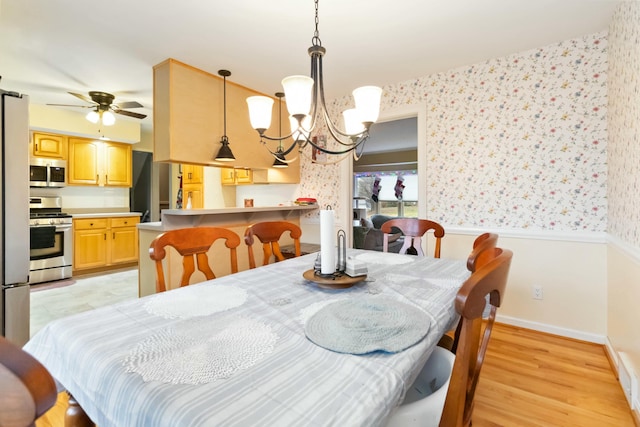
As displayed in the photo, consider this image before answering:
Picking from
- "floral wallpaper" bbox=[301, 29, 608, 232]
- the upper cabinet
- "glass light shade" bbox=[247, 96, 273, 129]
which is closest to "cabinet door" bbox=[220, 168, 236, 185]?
the upper cabinet

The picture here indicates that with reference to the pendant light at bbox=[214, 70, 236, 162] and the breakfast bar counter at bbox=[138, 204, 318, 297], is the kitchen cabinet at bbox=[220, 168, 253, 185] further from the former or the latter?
the pendant light at bbox=[214, 70, 236, 162]

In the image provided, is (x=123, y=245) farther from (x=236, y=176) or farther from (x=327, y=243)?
(x=327, y=243)

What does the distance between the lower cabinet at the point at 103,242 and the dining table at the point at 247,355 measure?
4.43 m

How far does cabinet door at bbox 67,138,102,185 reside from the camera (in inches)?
185

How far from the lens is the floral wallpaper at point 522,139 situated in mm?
2447

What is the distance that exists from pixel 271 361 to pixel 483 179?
2797 mm

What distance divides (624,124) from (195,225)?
3.31 m

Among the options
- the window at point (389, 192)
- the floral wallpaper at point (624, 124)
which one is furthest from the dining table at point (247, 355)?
the window at point (389, 192)

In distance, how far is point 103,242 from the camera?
4.80 metres

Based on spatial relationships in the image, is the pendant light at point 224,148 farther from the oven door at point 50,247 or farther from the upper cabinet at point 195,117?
the oven door at point 50,247

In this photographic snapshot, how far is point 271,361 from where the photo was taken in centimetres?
73

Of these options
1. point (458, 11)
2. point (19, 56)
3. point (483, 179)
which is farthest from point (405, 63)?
point (19, 56)

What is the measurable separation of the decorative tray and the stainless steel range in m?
4.46

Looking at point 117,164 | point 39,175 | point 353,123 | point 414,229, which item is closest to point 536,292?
point 414,229
